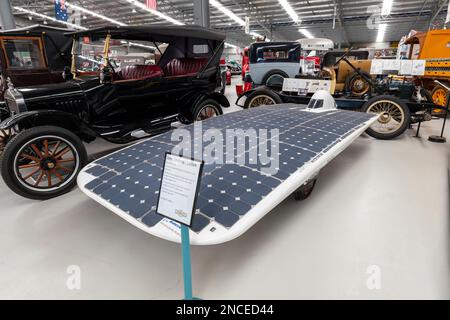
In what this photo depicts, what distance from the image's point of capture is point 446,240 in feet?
6.31

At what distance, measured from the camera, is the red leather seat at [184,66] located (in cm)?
480

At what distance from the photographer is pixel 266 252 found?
1807 millimetres

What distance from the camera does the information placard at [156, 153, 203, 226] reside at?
109cm

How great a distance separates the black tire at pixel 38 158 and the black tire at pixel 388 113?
414 centimetres

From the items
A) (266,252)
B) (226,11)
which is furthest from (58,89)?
(226,11)

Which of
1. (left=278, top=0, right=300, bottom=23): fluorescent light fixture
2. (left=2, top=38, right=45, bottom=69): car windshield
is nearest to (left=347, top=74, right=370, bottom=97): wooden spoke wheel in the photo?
(left=2, top=38, right=45, bottom=69): car windshield

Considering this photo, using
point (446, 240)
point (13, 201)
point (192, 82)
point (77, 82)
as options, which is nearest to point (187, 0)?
point (192, 82)

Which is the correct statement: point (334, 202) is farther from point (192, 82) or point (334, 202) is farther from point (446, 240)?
point (192, 82)

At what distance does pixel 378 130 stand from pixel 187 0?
11.4m

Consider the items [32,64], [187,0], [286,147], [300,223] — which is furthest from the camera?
[187,0]

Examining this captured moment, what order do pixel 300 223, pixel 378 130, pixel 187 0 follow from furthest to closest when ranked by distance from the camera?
pixel 187 0 → pixel 378 130 → pixel 300 223

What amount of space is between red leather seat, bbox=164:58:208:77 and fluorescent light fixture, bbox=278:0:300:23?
10.0m

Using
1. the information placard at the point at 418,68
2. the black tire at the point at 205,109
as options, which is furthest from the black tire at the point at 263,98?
the information placard at the point at 418,68
